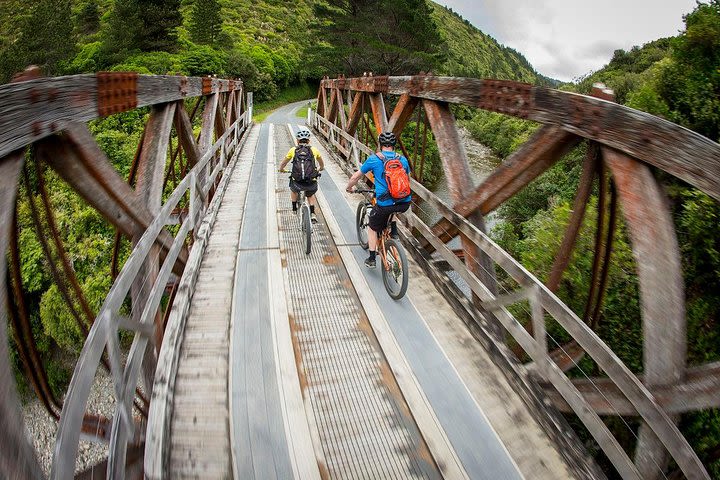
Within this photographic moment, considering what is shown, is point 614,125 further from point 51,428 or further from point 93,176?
point 51,428

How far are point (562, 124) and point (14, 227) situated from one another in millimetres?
3284

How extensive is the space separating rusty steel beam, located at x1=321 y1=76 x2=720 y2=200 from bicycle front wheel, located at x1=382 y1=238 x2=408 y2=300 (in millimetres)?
1780

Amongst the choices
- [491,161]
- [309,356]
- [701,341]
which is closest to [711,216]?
[701,341]

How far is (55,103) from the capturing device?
7.05 ft

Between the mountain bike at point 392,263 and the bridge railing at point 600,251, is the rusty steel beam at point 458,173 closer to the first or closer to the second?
the bridge railing at point 600,251

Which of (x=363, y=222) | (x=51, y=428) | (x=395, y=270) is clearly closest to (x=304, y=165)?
(x=363, y=222)

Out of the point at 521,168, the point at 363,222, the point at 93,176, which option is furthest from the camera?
the point at 363,222

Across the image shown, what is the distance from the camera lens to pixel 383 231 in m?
5.25

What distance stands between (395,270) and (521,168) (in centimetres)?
202

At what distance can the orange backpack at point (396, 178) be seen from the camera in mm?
4730

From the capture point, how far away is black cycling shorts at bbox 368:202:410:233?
492cm

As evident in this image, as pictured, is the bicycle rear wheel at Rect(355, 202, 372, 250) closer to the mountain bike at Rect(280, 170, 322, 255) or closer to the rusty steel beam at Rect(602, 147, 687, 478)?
the mountain bike at Rect(280, 170, 322, 255)

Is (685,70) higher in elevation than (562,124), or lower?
higher

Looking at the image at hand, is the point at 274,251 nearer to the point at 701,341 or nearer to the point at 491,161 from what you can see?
the point at 701,341
